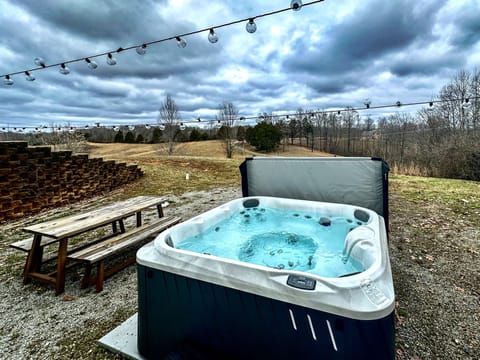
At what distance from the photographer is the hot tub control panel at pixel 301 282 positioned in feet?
3.73

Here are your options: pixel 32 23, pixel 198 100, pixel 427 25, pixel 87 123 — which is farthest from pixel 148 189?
pixel 198 100

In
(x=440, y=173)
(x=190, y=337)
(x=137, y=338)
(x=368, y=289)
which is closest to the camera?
(x=368, y=289)

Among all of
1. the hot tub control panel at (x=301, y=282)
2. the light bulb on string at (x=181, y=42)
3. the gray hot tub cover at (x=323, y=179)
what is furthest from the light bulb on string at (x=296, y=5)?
the hot tub control panel at (x=301, y=282)

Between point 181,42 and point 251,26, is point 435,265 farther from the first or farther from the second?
point 181,42

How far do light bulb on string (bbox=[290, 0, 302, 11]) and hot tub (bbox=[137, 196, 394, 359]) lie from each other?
6.88 feet

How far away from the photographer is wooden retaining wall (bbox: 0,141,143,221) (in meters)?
4.07

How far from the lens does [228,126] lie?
51.6 ft

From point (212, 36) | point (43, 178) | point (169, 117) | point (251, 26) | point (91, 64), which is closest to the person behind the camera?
point (251, 26)

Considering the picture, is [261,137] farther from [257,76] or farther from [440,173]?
[440,173]

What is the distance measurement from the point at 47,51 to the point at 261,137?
15527 mm

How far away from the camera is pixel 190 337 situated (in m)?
1.38

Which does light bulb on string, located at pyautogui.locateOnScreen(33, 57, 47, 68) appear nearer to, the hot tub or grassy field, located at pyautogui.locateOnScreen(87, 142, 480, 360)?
grassy field, located at pyautogui.locateOnScreen(87, 142, 480, 360)

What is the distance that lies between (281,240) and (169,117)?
16.0m

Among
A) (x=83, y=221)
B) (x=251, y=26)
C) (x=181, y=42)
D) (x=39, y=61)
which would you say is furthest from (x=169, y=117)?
(x=83, y=221)
